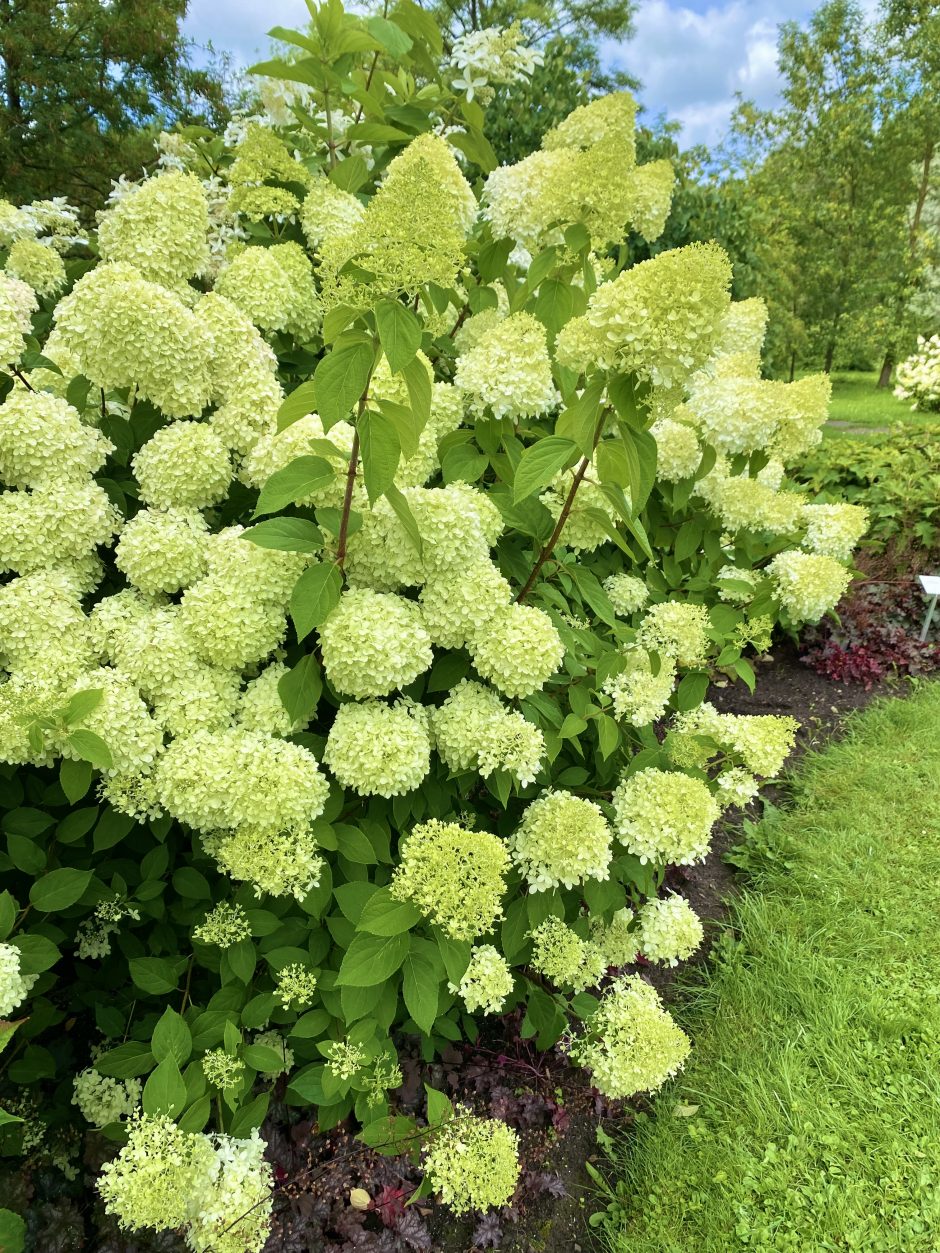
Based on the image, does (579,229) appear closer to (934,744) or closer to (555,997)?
(555,997)

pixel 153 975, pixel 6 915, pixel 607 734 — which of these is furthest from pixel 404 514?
pixel 153 975

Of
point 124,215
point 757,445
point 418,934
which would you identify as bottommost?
point 418,934

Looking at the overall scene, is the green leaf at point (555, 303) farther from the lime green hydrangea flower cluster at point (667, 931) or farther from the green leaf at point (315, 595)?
the lime green hydrangea flower cluster at point (667, 931)

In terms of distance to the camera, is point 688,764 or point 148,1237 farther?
point 688,764

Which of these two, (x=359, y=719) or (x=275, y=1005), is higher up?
(x=359, y=719)

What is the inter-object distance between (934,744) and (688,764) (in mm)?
3442

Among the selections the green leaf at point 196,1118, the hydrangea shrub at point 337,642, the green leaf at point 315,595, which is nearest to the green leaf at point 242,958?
the hydrangea shrub at point 337,642

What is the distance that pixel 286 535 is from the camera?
60.6 inches

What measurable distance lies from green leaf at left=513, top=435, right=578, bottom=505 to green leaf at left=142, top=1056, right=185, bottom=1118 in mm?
1464

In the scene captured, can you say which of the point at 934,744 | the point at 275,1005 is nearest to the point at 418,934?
the point at 275,1005

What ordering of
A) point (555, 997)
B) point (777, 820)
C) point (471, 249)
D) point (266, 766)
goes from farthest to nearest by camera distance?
point (777, 820), point (555, 997), point (471, 249), point (266, 766)

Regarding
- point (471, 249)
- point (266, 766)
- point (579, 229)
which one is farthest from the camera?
point (471, 249)

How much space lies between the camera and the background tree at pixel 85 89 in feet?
34.1

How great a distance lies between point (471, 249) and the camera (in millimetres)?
2170
